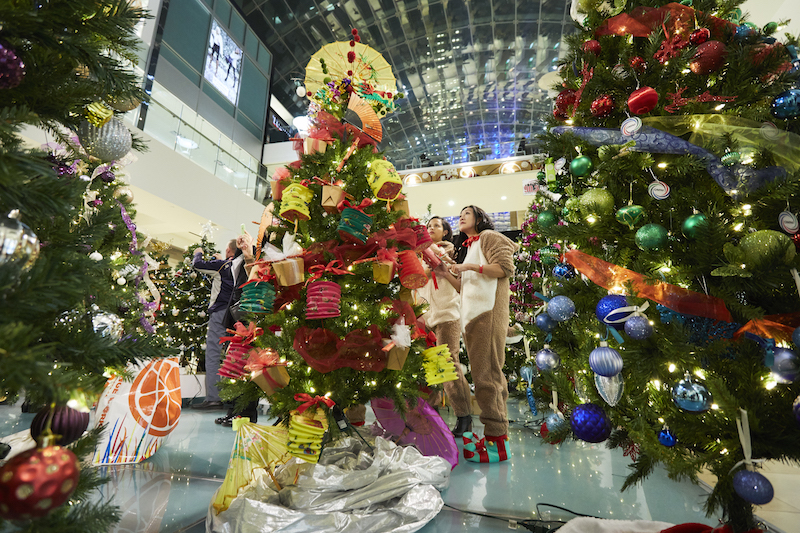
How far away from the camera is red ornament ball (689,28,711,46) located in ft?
4.15

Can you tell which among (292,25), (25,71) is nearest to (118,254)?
(25,71)

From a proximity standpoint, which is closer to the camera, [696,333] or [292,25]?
[696,333]

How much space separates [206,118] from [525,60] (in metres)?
8.77

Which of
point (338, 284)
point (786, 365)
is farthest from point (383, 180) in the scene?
point (786, 365)

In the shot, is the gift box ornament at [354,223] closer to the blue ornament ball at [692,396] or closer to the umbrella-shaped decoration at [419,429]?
the umbrella-shaped decoration at [419,429]

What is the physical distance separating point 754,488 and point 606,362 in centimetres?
37

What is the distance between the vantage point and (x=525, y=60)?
1141cm

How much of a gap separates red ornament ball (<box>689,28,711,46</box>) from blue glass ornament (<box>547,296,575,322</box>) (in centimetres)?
93

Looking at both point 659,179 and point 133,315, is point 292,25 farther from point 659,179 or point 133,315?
point 659,179

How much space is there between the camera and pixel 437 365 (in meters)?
1.89

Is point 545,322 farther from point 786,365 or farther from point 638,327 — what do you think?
point 786,365

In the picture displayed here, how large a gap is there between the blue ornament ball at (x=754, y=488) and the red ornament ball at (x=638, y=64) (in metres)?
1.23

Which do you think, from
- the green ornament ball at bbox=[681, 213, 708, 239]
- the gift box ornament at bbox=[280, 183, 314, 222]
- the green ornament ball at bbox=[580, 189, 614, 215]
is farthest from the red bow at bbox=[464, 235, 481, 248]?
the green ornament ball at bbox=[681, 213, 708, 239]

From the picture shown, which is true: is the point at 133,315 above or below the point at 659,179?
below
